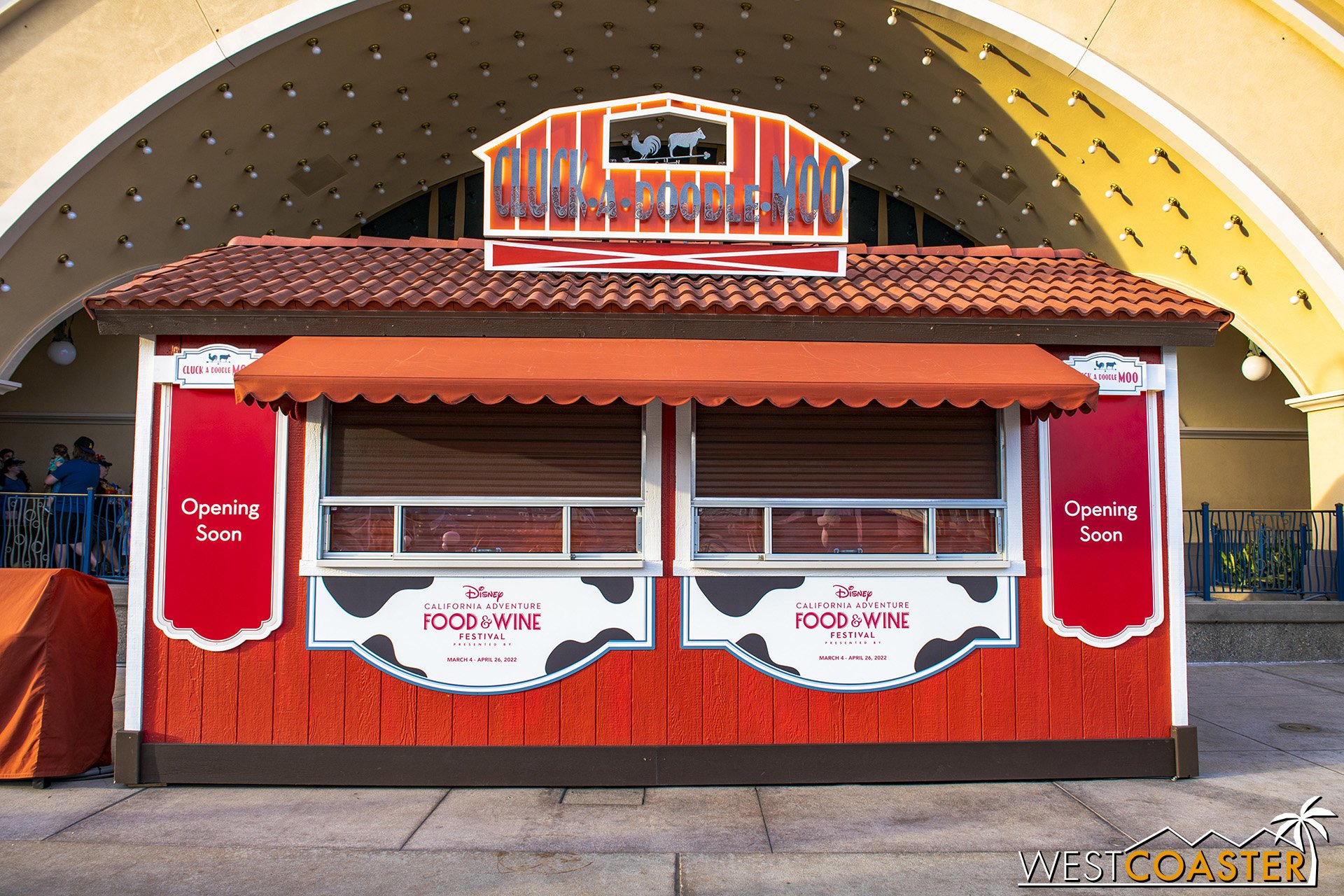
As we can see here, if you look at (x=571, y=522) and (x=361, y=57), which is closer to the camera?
(x=571, y=522)

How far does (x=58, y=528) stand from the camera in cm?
→ 1017

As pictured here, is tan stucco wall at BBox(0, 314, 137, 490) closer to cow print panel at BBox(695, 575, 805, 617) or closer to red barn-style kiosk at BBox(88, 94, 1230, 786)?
red barn-style kiosk at BBox(88, 94, 1230, 786)

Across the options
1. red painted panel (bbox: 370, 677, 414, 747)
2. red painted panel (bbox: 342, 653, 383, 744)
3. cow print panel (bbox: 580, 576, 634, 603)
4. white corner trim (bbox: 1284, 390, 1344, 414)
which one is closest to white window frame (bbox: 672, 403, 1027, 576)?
cow print panel (bbox: 580, 576, 634, 603)

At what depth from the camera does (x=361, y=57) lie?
12820 mm

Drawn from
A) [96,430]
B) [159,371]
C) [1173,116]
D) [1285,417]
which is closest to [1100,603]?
[159,371]

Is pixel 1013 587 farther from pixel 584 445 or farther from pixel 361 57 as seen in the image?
pixel 361 57

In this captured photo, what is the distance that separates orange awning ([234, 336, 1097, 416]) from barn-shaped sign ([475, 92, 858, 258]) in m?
Answer: 1.34

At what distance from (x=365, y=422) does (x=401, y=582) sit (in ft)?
3.61

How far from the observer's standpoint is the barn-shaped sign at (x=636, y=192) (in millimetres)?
6672

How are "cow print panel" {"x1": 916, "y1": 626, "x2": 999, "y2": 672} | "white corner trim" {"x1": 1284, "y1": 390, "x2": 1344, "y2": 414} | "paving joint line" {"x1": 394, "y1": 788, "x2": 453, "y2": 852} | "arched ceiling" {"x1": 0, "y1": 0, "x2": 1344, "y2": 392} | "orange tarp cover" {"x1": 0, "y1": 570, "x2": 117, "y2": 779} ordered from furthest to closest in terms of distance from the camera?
1. "arched ceiling" {"x1": 0, "y1": 0, "x2": 1344, "y2": 392}
2. "white corner trim" {"x1": 1284, "y1": 390, "x2": 1344, "y2": 414}
3. "cow print panel" {"x1": 916, "y1": 626, "x2": 999, "y2": 672}
4. "orange tarp cover" {"x1": 0, "y1": 570, "x2": 117, "y2": 779}
5. "paving joint line" {"x1": 394, "y1": 788, "x2": 453, "y2": 852}

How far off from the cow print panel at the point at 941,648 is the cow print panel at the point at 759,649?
839mm

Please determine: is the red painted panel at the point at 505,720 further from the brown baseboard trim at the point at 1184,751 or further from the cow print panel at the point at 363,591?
the brown baseboard trim at the point at 1184,751

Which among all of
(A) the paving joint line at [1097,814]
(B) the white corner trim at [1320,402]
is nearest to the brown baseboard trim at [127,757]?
(A) the paving joint line at [1097,814]

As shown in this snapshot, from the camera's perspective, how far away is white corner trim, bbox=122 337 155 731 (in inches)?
222
